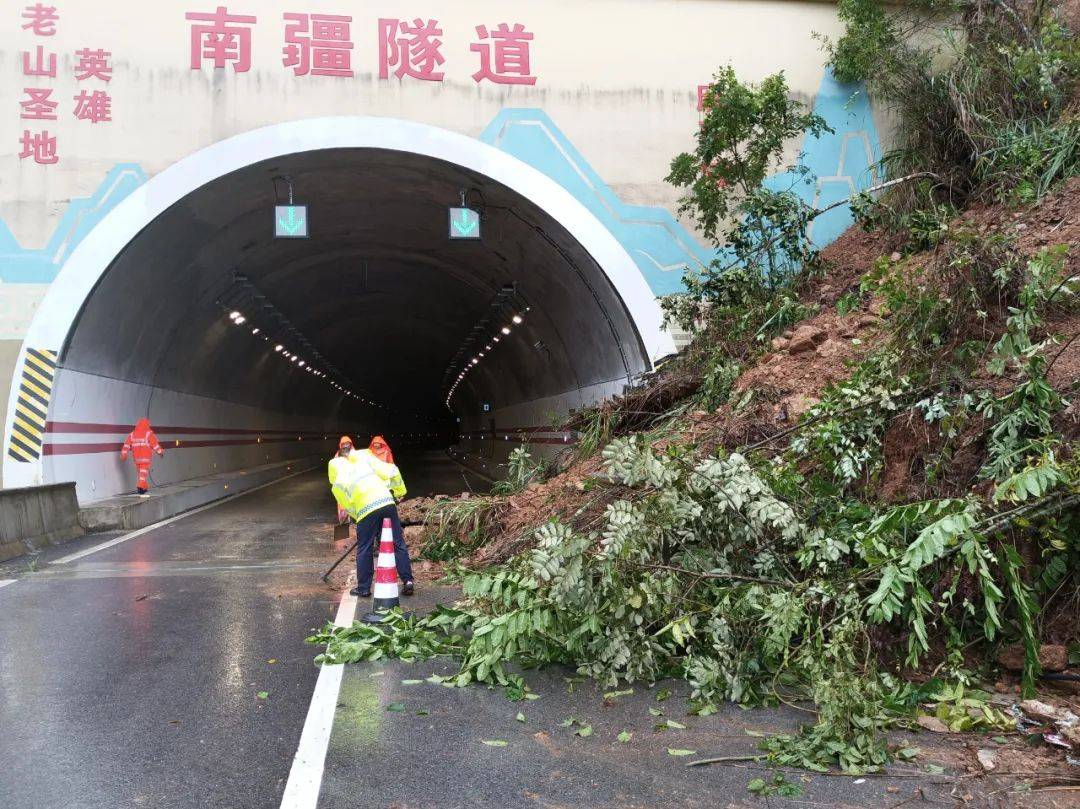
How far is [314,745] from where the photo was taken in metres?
4.07

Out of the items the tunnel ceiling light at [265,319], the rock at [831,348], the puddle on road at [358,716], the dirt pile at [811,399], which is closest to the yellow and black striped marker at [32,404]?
the tunnel ceiling light at [265,319]

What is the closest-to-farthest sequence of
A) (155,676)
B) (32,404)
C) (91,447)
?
(155,676), (32,404), (91,447)

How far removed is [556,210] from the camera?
12359 millimetres

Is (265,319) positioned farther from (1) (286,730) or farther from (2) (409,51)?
(1) (286,730)

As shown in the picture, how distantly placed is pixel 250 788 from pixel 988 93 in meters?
11.8

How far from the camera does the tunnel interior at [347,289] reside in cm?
1270

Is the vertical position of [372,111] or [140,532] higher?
[372,111]

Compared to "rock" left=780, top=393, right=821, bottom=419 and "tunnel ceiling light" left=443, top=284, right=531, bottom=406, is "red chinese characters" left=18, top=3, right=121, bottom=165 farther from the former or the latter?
"rock" left=780, top=393, right=821, bottom=419

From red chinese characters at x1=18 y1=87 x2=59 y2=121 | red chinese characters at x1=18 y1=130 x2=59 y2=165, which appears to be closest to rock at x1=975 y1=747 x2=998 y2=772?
red chinese characters at x1=18 y1=130 x2=59 y2=165

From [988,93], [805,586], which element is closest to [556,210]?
[988,93]

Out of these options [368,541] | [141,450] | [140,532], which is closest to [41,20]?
[141,450]

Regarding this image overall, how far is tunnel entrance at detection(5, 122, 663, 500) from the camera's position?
12.4 m

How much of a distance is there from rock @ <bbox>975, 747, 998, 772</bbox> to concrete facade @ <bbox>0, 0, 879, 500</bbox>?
28.4ft

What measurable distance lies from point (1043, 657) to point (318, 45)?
11709 mm
